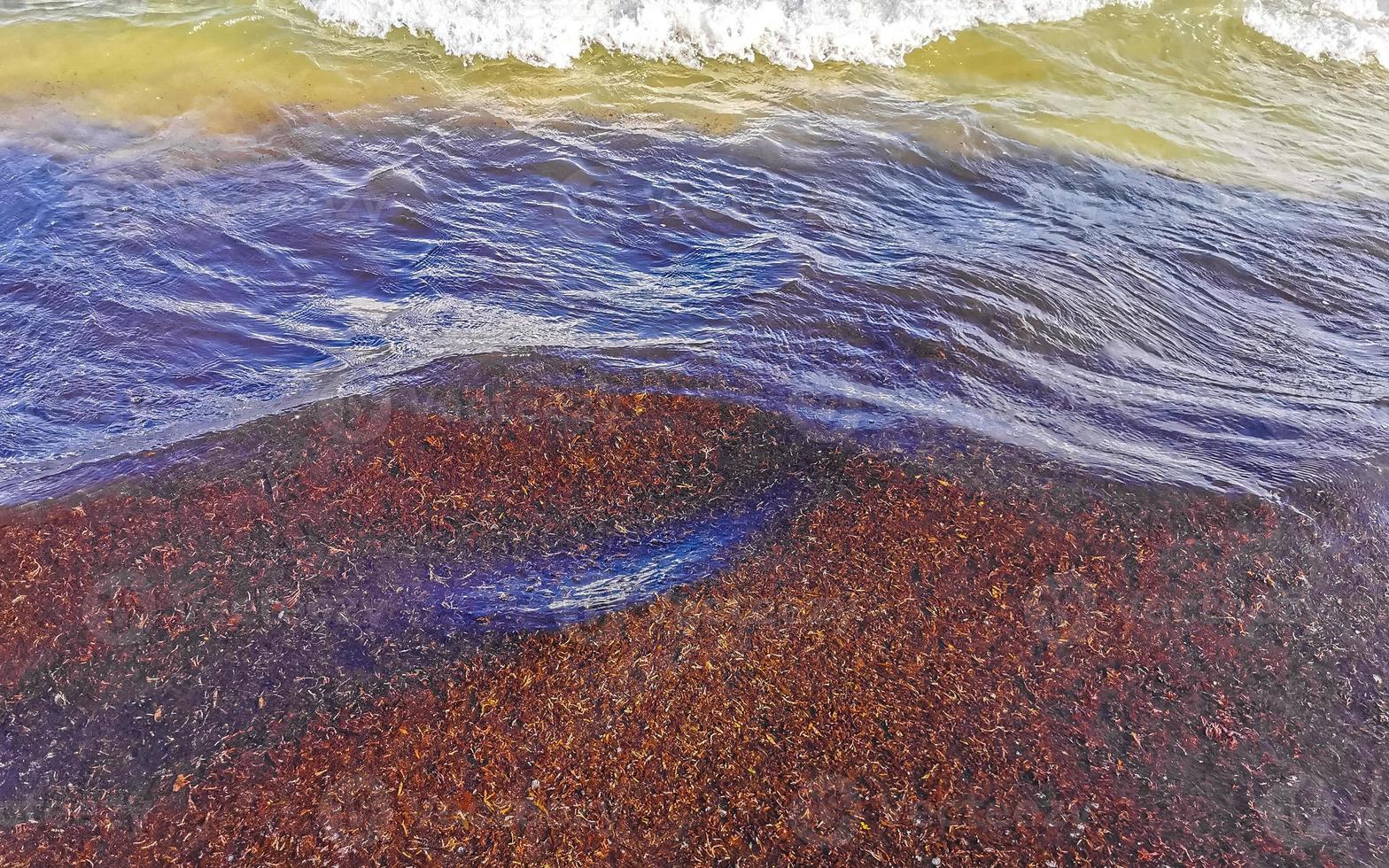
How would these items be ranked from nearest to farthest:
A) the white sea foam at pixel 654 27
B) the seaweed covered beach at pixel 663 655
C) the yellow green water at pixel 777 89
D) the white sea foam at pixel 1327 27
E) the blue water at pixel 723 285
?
the seaweed covered beach at pixel 663 655, the blue water at pixel 723 285, the yellow green water at pixel 777 89, the white sea foam at pixel 654 27, the white sea foam at pixel 1327 27

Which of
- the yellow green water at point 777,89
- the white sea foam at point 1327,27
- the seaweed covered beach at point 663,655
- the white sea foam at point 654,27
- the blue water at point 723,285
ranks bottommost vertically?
the seaweed covered beach at point 663,655

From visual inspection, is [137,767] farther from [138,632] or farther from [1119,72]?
[1119,72]

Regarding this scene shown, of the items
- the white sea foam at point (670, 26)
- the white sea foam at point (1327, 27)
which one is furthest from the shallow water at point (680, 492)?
the white sea foam at point (1327, 27)

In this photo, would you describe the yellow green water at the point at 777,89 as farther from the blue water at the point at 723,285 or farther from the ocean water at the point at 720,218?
Result: the blue water at the point at 723,285

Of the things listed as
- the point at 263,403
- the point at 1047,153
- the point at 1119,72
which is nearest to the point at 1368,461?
the point at 1047,153

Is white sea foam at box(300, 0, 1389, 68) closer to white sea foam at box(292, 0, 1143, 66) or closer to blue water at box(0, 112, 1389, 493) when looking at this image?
white sea foam at box(292, 0, 1143, 66)

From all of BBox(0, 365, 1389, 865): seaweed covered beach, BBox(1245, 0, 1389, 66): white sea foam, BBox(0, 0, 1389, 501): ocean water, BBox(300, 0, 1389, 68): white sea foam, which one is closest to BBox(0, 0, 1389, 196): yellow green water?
BBox(0, 0, 1389, 501): ocean water
